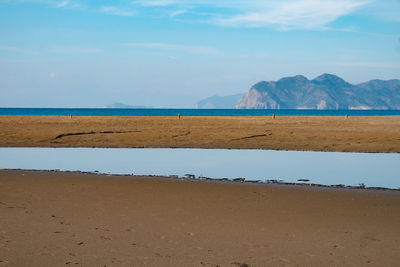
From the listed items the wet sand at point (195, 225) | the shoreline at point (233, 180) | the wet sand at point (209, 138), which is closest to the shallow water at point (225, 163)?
the shoreline at point (233, 180)

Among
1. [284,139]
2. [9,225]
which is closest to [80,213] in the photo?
[9,225]

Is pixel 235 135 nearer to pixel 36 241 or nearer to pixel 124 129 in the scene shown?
pixel 124 129

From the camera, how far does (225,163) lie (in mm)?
20375

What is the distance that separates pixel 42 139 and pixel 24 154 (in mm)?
8174

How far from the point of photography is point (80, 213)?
9891mm

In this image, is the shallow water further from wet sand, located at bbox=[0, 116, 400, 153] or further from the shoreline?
wet sand, located at bbox=[0, 116, 400, 153]

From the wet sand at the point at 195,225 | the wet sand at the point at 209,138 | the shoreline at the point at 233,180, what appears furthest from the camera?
the wet sand at the point at 209,138

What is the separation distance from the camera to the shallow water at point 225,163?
53.9ft

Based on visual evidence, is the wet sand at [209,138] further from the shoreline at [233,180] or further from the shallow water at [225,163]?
the shoreline at [233,180]

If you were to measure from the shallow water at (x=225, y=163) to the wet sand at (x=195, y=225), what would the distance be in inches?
115

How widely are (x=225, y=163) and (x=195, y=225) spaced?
37.6ft

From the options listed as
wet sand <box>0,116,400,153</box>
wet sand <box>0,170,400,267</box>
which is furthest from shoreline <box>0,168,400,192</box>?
wet sand <box>0,116,400,153</box>

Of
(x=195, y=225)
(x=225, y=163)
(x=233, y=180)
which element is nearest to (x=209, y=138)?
(x=225, y=163)

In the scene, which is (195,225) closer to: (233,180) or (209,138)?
(233,180)
